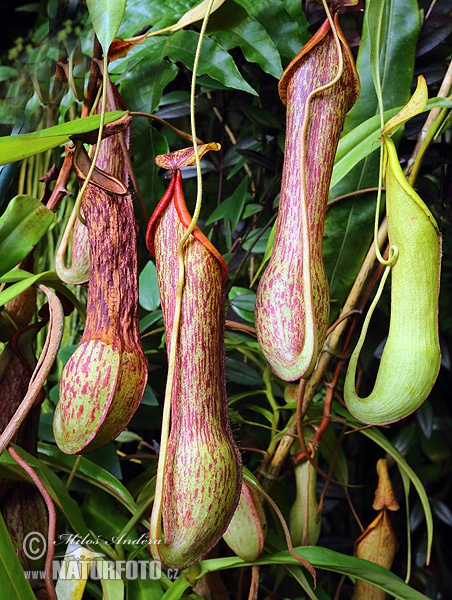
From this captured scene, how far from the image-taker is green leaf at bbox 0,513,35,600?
0.42 m

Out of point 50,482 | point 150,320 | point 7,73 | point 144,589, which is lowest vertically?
point 144,589

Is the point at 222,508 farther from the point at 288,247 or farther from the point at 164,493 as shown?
the point at 288,247

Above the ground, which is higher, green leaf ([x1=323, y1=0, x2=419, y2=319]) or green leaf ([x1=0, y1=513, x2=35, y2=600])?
green leaf ([x1=323, y1=0, x2=419, y2=319])

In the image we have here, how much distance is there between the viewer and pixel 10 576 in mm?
422

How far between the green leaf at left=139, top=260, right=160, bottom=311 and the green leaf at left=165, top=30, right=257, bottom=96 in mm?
319

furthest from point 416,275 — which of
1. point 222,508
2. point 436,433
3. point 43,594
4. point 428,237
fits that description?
point 436,433

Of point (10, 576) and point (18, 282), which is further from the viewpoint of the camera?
point (18, 282)

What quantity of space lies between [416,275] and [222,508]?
0.72 feet

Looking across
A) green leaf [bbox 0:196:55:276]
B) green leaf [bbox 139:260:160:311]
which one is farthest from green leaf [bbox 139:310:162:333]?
green leaf [bbox 0:196:55:276]

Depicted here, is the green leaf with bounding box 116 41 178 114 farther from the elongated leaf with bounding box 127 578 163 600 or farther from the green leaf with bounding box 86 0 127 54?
the elongated leaf with bounding box 127 578 163 600

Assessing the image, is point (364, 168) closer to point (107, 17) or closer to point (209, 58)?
point (209, 58)

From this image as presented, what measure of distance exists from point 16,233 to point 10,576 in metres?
0.28

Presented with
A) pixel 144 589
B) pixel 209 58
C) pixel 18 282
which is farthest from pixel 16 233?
pixel 144 589

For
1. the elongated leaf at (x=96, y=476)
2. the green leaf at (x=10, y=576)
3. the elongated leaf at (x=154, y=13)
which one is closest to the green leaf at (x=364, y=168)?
the elongated leaf at (x=154, y=13)
